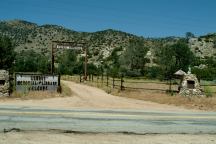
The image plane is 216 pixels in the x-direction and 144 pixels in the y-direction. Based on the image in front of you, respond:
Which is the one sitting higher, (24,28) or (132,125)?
(24,28)

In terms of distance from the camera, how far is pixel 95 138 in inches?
487

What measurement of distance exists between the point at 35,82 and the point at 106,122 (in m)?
13.3

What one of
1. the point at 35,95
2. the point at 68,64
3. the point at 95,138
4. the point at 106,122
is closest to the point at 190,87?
the point at 35,95

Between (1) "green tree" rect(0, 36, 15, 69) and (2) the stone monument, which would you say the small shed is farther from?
(1) "green tree" rect(0, 36, 15, 69)

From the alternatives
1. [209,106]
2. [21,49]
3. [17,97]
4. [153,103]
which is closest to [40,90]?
[17,97]

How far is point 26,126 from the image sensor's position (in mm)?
13953

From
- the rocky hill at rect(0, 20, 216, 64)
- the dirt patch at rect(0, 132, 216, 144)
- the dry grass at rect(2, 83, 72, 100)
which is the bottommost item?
the dirt patch at rect(0, 132, 216, 144)

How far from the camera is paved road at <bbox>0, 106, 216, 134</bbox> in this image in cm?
1410

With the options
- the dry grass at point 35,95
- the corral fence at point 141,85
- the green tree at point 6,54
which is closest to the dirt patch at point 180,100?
the corral fence at point 141,85

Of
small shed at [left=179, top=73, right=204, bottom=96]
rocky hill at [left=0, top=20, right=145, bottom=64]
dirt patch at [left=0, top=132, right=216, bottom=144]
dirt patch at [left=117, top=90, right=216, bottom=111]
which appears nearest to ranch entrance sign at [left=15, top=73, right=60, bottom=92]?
dirt patch at [left=117, top=90, right=216, bottom=111]

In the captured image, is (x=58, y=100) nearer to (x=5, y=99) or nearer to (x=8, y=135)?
(x=5, y=99)

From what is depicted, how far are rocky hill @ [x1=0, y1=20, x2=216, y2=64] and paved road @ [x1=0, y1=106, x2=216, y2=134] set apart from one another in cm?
10678

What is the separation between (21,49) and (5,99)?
107804 millimetres

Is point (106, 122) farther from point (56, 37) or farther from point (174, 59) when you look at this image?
point (56, 37)
